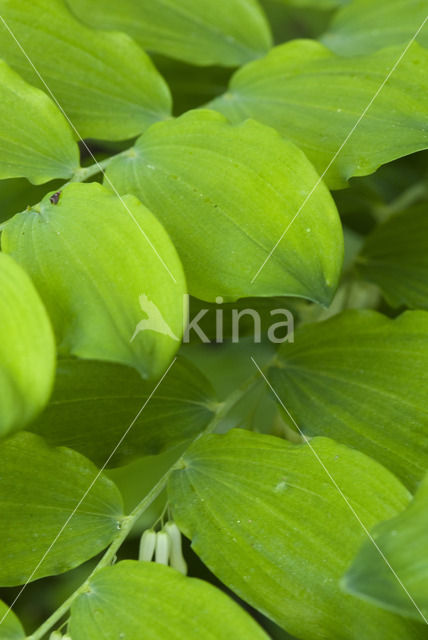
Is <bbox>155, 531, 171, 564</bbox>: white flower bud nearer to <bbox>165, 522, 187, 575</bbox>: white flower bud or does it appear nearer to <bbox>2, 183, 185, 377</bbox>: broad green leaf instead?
<bbox>165, 522, 187, 575</bbox>: white flower bud

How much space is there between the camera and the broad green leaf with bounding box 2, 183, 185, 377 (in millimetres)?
419

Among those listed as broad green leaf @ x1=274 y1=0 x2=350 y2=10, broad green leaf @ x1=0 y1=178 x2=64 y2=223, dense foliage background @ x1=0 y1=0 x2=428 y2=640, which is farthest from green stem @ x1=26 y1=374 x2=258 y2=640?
broad green leaf @ x1=274 y1=0 x2=350 y2=10

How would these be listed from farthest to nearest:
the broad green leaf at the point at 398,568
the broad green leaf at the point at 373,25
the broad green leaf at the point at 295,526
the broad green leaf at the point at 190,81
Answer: the broad green leaf at the point at 190,81 < the broad green leaf at the point at 373,25 < the broad green leaf at the point at 295,526 < the broad green leaf at the point at 398,568

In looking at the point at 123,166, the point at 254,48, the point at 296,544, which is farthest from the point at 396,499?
the point at 254,48

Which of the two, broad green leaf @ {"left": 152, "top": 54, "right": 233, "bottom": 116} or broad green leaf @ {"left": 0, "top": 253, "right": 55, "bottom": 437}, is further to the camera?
broad green leaf @ {"left": 152, "top": 54, "right": 233, "bottom": 116}

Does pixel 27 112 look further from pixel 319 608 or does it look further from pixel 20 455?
pixel 319 608

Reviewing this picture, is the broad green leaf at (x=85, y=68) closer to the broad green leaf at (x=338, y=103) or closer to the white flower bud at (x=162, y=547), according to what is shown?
the broad green leaf at (x=338, y=103)

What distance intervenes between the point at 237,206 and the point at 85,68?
0.23m

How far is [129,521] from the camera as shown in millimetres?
536

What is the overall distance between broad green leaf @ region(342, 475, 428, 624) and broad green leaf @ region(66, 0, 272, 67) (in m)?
0.55

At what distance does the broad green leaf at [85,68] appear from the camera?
623mm

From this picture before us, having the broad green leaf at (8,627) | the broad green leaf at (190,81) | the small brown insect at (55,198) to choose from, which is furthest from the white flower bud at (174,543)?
the broad green leaf at (190,81)

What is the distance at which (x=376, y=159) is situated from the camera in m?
0.54

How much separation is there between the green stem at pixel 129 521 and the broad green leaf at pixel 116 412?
1cm
